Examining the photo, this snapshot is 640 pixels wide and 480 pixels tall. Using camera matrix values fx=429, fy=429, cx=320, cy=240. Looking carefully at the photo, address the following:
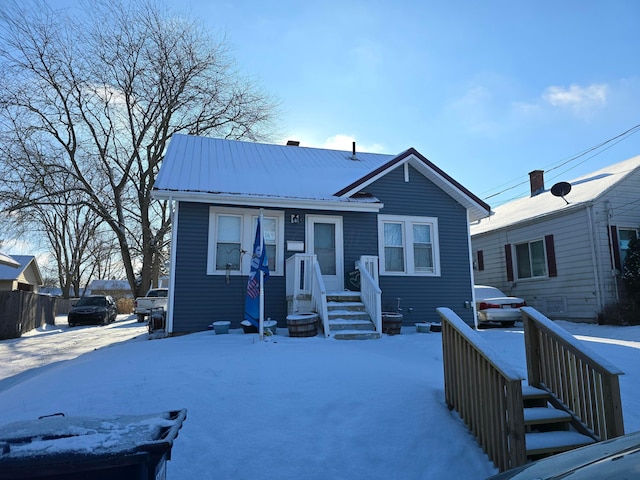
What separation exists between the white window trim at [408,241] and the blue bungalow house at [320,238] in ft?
0.09

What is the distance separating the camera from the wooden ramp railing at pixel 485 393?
3.48m

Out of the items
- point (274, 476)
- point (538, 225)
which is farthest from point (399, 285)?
point (274, 476)

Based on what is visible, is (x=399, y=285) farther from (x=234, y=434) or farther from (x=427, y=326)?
(x=234, y=434)

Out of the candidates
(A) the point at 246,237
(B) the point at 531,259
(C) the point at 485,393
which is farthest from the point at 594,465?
(B) the point at 531,259

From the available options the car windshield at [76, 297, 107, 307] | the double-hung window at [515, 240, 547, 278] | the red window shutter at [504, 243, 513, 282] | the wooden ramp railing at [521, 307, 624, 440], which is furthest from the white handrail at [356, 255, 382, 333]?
the car windshield at [76, 297, 107, 307]

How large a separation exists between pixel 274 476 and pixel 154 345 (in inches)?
219

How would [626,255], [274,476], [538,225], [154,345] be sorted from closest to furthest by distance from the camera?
[274,476]
[154,345]
[626,255]
[538,225]

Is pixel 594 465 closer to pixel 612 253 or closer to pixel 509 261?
pixel 612 253

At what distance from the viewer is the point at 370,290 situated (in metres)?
9.87

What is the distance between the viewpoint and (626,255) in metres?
13.6

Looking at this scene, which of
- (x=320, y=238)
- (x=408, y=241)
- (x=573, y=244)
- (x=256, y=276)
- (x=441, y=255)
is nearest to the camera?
(x=256, y=276)

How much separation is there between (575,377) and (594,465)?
8.95 ft

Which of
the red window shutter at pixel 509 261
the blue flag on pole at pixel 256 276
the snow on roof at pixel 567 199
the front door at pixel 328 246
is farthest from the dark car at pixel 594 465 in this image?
the red window shutter at pixel 509 261

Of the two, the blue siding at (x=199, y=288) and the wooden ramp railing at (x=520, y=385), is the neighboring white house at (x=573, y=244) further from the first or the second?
the wooden ramp railing at (x=520, y=385)
